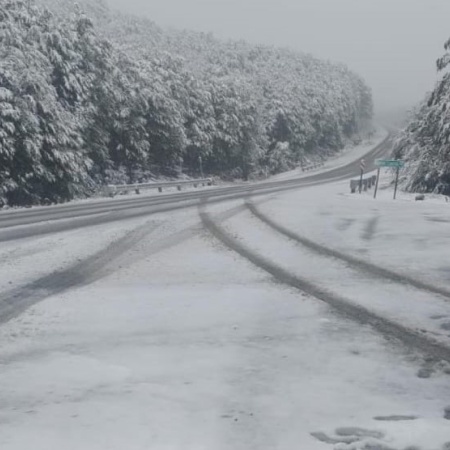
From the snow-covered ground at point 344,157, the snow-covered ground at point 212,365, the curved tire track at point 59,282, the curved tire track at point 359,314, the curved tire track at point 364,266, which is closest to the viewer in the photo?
the snow-covered ground at point 212,365

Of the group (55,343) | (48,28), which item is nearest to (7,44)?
(48,28)

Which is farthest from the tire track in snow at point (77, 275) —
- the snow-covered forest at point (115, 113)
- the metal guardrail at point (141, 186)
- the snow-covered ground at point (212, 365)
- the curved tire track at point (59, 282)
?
the metal guardrail at point (141, 186)

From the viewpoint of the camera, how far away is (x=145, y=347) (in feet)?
17.1

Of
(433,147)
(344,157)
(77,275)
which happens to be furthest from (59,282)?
(344,157)

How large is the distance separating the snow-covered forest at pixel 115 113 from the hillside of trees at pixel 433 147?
80 centimetres

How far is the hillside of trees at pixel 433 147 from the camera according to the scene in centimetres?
2419

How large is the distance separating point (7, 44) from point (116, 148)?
13.6m

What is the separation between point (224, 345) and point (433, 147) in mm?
26794

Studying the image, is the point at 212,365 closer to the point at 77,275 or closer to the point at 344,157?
the point at 77,275

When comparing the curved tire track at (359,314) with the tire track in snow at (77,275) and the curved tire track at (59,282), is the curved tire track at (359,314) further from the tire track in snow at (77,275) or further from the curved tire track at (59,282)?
the curved tire track at (59,282)

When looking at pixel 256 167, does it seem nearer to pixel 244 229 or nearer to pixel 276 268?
pixel 244 229

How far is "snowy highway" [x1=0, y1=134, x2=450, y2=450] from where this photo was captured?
3691mm

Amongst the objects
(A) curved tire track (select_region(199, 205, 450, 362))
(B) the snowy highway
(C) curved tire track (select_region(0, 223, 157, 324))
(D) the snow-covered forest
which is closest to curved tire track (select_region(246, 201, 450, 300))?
(B) the snowy highway

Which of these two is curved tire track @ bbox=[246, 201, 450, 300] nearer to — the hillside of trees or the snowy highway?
the snowy highway
